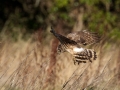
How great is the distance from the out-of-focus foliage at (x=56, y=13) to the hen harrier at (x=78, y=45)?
21.7 feet

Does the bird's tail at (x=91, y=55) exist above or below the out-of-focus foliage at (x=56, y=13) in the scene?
below

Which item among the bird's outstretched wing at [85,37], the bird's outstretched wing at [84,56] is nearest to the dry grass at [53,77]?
the bird's outstretched wing at [84,56]

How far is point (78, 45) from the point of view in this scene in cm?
687

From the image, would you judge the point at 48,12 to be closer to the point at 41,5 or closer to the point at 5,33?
the point at 41,5

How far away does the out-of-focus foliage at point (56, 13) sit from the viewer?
47.3ft

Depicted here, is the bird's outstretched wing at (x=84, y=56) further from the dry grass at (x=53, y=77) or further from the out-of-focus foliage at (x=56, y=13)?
the out-of-focus foliage at (x=56, y=13)

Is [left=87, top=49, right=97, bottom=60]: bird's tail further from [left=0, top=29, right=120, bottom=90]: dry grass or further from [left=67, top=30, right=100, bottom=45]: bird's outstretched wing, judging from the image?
[left=67, top=30, right=100, bottom=45]: bird's outstretched wing

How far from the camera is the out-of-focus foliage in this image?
14.4 m

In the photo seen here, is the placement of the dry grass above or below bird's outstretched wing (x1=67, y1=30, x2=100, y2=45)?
below

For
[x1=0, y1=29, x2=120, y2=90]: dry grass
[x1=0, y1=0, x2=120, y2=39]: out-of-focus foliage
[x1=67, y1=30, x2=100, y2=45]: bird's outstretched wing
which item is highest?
[x1=0, y1=0, x2=120, y2=39]: out-of-focus foliage

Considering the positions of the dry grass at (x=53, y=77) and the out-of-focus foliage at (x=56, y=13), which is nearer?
the dry grass at (x=53, y=77)

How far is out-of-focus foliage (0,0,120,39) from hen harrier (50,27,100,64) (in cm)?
661

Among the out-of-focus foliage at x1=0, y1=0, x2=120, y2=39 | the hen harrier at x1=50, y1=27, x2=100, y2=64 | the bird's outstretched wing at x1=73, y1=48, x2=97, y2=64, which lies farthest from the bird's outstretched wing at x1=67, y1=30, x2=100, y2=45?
the out-of-focus foliage at x1=0, y1=0, x2=120, y2=39

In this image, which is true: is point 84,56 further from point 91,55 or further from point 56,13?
point 56,13
